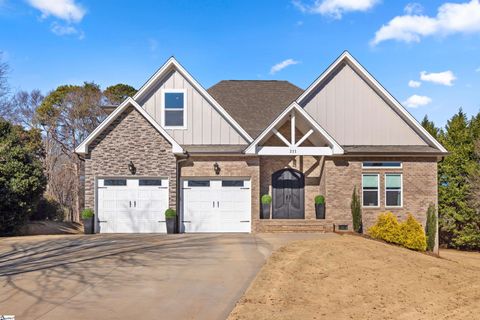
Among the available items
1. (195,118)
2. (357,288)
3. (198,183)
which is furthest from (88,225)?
(357,288)

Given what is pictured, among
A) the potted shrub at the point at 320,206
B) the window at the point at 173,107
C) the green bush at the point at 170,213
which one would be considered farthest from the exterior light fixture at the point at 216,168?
the potted shrub at the point at 320,206

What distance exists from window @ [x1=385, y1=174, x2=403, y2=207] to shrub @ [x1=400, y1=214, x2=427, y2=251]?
2272 millimetres

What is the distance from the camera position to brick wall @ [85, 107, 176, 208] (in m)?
18.0

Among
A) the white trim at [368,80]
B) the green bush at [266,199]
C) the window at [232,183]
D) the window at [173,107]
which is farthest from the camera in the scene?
the window at [173,107]

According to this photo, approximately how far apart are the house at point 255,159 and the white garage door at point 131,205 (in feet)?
0.15

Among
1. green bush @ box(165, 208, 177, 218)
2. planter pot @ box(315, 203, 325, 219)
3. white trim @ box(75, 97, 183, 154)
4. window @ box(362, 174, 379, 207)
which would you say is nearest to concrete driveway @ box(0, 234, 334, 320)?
green bush @ box(165, 208, 177, 218)

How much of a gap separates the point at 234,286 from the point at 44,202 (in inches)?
782

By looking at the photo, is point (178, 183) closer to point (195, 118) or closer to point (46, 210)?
point (195, 118)

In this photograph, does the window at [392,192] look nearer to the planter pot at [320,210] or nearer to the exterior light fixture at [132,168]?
the planter pot at [320,210]

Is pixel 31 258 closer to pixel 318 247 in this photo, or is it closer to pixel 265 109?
pixel 318 247

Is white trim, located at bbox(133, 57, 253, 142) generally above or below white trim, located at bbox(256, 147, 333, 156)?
above

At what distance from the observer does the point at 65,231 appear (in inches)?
891

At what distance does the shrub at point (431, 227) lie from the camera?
17.5 meters

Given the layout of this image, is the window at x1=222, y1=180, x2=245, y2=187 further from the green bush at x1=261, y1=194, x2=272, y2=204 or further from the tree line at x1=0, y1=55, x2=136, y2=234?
the tree line at x1=0, y1=55, x2=136, y2=234
